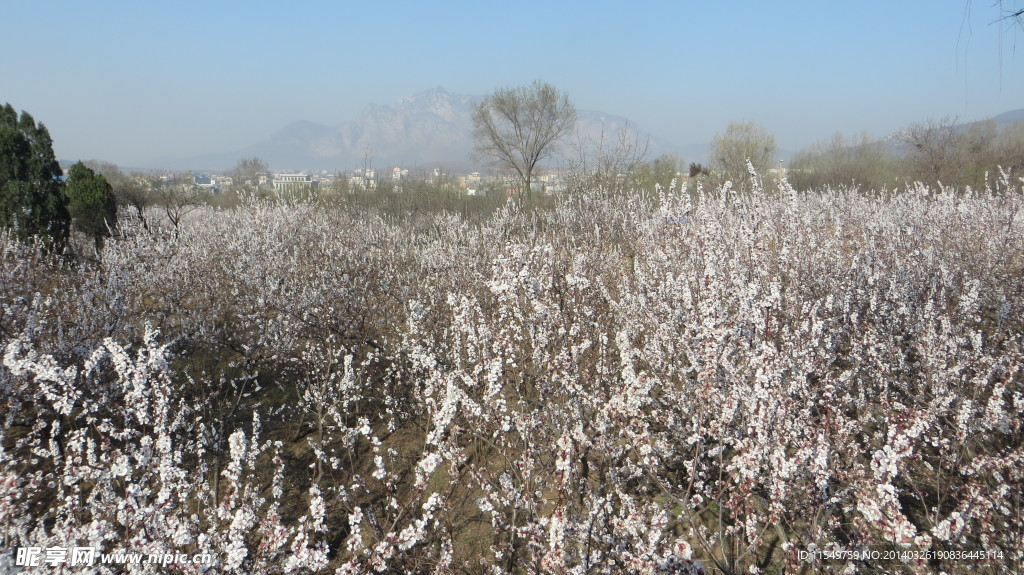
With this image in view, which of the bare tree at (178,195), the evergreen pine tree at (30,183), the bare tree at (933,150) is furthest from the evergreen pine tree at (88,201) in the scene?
the bare tree at (933,150)

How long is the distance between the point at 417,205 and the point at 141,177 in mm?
12678

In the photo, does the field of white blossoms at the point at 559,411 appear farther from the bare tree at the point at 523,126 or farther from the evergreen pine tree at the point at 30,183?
the bare tree at the point at 523,126

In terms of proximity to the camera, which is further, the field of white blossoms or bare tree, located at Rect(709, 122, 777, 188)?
bare tree, located at Rect(709, 122, 777, 188)

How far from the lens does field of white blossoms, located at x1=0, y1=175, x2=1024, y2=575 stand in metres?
2.54

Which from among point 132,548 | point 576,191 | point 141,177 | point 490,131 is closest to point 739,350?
point 132,548

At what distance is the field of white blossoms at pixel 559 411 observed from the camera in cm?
254

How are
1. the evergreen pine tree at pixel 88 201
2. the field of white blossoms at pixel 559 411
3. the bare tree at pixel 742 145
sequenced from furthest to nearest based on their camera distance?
the bare tree at pixel 742 145 → the evergreen pine tree at pixel 88 201 → the field of white blossoms at pixel 559 411

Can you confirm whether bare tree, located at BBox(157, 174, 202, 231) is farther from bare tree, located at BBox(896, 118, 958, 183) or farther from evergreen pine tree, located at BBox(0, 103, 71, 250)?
bare tree, located at BBox(896, 118, 958, 183)

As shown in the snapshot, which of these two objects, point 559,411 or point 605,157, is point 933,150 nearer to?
point 605,157

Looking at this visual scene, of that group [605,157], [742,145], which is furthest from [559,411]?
[742,145]

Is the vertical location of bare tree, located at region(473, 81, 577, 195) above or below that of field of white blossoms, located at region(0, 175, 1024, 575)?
above

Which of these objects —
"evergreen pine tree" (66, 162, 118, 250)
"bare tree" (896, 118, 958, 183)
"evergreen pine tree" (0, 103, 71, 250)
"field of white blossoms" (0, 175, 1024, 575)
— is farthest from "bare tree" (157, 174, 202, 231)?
"bare tree" (896, 118, 958, 183)

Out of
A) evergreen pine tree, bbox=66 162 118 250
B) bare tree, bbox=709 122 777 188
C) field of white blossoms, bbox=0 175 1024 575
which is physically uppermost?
bare tree, bbox=709 122 777 188

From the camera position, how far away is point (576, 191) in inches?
477
